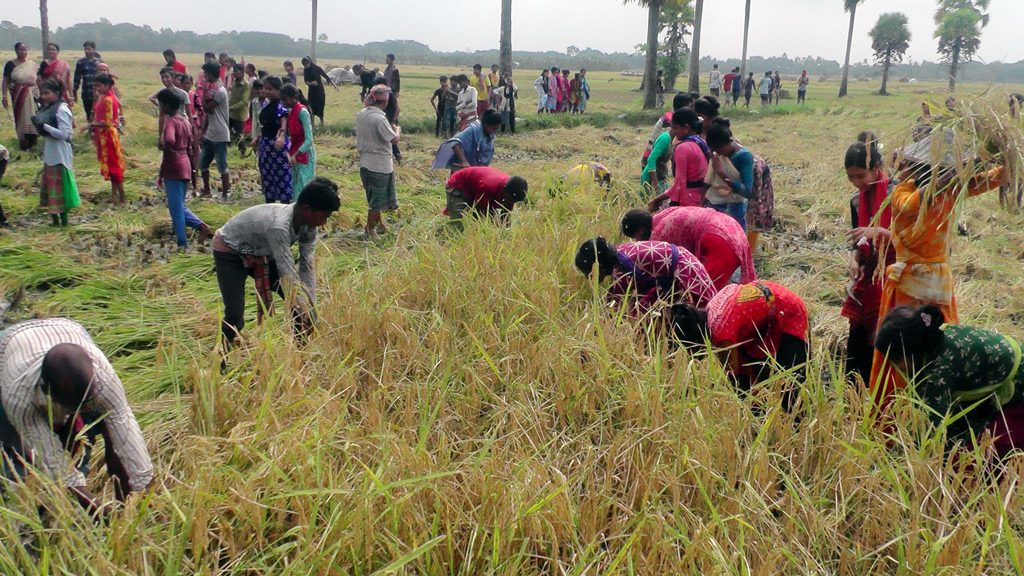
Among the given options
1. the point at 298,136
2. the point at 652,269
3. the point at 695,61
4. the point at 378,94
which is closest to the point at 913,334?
the point at 652,269

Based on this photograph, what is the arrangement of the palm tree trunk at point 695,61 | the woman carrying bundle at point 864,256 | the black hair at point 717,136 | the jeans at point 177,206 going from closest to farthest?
the woman carrying bundle at point 864,256, the black hair at point 717,136, the jeans at point 177,206, the palm tree trunk at point 695,61

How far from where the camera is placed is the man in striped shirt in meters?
2.05

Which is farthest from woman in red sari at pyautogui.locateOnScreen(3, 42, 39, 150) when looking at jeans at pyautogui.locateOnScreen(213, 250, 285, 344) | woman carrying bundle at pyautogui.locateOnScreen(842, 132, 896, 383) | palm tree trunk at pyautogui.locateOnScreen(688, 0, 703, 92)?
palm tree trunk at pyautogui.locateOnScreen(688, 0, 703, 92)

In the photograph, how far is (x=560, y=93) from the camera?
65.5 feet

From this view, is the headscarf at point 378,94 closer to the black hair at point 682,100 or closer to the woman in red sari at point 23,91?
the black hair at point 682,100

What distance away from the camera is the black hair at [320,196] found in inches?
131

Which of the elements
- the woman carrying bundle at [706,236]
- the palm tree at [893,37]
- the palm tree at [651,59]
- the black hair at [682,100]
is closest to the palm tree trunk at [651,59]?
the palm tree at [651,59]

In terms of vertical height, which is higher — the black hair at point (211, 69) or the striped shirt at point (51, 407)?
the black hair at point (211, 69)

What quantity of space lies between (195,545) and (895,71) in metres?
128

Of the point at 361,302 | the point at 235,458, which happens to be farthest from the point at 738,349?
the point at 235,458

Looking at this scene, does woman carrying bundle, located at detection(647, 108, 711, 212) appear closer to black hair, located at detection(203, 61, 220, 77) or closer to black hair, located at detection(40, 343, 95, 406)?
black hair, located at detection(40, 343, 95, 406)

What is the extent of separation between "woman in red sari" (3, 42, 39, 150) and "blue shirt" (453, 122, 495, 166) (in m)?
6.25

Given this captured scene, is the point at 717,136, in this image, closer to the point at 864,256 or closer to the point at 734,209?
the point at 734,209

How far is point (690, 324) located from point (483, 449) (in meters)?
1.28
